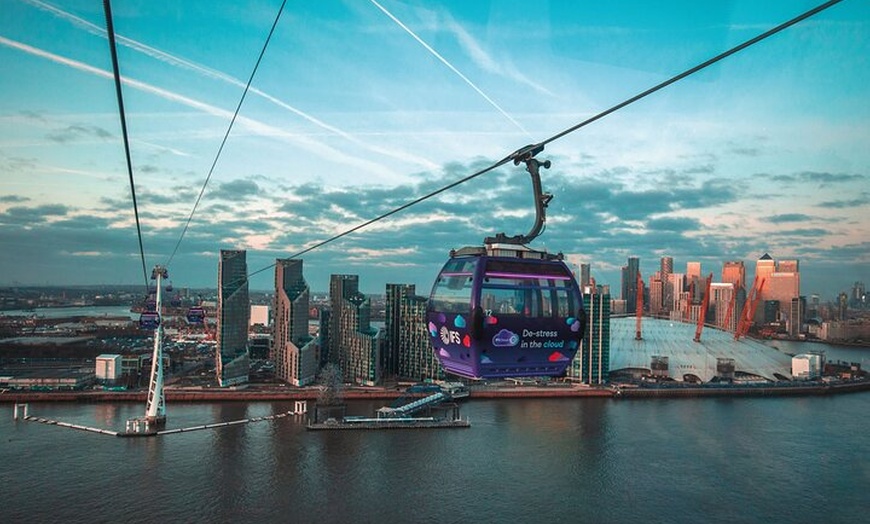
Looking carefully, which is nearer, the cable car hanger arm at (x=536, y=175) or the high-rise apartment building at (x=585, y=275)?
the cable car hanger arm at (x=536, y=175)

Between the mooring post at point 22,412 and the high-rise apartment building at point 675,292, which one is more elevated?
the high-rise apartment building at point 675,292

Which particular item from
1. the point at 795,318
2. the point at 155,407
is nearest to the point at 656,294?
the point at 795,318

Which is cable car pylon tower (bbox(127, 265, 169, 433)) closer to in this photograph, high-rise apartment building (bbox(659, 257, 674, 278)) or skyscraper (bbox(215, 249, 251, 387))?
skyscraper (bbox(215, 249, 251, 387))

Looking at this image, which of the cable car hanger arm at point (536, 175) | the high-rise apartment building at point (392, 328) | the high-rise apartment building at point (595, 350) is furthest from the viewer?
the high-rise apartment building at point (392, 328)

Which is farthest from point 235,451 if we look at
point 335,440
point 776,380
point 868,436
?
point 776,380

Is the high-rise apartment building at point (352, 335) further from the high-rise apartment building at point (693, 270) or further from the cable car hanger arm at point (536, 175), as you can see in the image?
the high-rise apartment building at point (693, 270)

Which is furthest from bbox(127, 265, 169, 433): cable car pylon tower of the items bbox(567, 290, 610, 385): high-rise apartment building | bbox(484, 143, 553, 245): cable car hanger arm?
bbox(567, 290, 610, 385): high-rise apartment building

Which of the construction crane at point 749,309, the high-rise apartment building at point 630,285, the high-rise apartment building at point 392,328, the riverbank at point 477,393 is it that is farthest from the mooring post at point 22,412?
the high-rise apartment building at point 630,285

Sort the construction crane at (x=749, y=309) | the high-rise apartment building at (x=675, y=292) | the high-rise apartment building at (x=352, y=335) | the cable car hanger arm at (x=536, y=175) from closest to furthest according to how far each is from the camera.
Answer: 1. the cable car hanger arm at (x=536, y=175)
2. the high-rise apartment building at (x=352, y=335)
3. the construction crane at (x=749, y=309)
4. the high-rise apartment building at (x=675, y=292)
